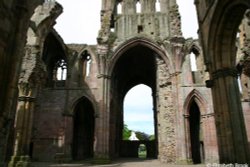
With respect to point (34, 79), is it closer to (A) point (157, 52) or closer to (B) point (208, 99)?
(A) point (157, 52)

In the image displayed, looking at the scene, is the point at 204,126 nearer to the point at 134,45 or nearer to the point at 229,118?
the point at 134,45

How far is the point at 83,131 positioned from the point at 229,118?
16552 millimetres

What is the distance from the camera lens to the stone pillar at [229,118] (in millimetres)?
7164

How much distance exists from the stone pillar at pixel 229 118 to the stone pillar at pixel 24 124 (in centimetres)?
837

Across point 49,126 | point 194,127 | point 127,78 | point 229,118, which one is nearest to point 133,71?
point 127,78

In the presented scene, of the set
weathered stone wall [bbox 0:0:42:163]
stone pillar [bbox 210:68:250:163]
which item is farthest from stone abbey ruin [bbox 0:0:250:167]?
weathered stone wall [bbox 0:0:42:163]

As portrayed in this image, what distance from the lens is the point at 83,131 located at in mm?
22172

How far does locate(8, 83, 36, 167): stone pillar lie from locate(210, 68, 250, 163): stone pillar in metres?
8.37

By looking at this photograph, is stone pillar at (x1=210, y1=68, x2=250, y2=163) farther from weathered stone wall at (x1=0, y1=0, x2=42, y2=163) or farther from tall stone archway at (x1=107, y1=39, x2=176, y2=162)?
tall stone archway at (x1=107, y1=39, x2=176, y2=162)

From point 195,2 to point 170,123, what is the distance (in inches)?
363

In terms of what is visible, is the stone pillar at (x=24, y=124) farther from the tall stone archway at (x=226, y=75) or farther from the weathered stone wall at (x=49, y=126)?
the tall stone archway at (x=226, y=75)

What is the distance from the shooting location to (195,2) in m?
9.91

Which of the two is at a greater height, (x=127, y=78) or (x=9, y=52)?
(x=127, y=78)

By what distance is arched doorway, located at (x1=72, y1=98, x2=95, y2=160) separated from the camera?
840 inches
